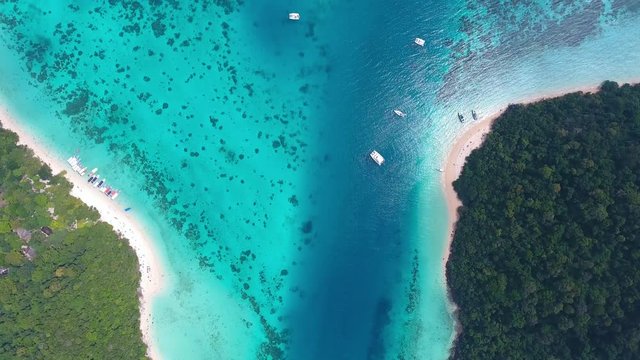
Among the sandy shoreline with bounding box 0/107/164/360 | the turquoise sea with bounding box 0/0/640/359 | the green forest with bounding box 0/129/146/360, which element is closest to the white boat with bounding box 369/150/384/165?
the turquoise sea with bounding box 0/0/640/359

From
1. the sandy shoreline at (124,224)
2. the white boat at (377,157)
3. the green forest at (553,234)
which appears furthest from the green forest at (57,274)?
the green forest at (553,234)

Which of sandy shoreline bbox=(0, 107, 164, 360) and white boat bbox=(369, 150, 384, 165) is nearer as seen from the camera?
sandy shoreline bbox=(0, 107, 164, 360)

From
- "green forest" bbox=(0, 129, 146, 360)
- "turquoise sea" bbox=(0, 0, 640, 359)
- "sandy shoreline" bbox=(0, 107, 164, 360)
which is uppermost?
"turquoise sea" bbox=(0, 0, 640, 359)

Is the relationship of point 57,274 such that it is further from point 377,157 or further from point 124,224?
point 377,157

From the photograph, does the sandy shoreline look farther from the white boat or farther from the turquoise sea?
the white boat

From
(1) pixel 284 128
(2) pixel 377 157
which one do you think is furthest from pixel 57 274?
(2) pixel 377 157

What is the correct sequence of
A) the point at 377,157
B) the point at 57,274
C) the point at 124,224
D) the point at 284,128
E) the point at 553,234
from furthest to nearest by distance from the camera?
the point at 284,128, the point at 377,157, the point at 124,224, the point at 57,274, the point at 553,234
